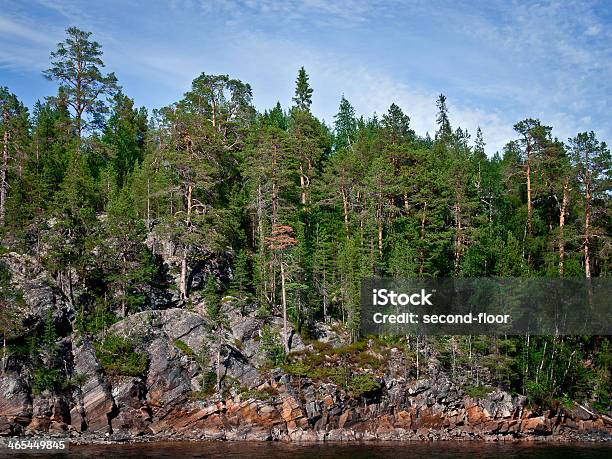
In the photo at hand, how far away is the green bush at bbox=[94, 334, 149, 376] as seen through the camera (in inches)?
1699

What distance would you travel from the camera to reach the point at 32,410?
39.7m

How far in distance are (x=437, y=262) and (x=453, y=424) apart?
18.0 m

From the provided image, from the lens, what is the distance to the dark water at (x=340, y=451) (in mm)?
34750

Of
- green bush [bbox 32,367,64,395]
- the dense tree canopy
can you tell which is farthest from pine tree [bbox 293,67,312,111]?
green bush [bbox 32,367,64,395]

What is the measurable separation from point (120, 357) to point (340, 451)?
20216 millimetres

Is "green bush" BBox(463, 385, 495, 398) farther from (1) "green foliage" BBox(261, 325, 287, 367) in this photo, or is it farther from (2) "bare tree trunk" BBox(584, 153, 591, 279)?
(2) "bare tree trunk" BBox(584, 153, 591, 279)

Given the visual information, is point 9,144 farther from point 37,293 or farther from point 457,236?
point 457,236

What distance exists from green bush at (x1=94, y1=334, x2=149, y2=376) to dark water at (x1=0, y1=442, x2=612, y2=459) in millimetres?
7238

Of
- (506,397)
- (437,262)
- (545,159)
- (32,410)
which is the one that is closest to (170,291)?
(32,410)

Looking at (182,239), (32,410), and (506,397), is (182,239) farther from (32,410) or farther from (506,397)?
(506,397)

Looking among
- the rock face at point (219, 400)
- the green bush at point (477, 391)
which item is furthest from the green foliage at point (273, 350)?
the green bush at point (477, 391)
